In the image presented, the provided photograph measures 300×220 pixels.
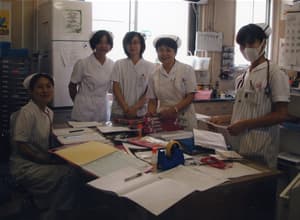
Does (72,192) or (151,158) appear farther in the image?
(72,192)

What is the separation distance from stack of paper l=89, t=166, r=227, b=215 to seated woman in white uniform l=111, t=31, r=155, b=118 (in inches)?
51.8

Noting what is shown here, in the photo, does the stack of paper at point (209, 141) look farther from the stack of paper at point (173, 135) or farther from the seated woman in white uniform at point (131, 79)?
the seated woman in white uniform at point (131, 79)

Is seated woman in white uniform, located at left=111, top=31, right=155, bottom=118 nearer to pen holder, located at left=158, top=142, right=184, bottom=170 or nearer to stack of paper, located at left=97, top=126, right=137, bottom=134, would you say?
stack of paper, located at left=97, top=126, right=137, bottom=134

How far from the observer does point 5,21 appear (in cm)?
394

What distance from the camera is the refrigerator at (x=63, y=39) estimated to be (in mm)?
3643

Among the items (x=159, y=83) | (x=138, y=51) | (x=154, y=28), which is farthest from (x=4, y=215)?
(x=154, y=28)

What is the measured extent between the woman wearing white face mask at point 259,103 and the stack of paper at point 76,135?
830 millimetres

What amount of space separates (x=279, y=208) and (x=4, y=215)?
1600 mm

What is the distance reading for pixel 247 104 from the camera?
7.19 ft

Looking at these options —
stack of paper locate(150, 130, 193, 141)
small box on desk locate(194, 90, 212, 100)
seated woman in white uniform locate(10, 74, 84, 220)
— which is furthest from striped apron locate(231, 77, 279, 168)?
small box on desk locate(194, 90, 212, 100)

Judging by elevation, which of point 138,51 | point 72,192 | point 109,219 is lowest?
point 109,219

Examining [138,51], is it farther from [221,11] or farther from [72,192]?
[221,11]

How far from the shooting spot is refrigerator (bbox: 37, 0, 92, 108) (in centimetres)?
364

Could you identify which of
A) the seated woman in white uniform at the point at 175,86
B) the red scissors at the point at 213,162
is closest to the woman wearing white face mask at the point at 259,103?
the red scissors at the point at 213,162
